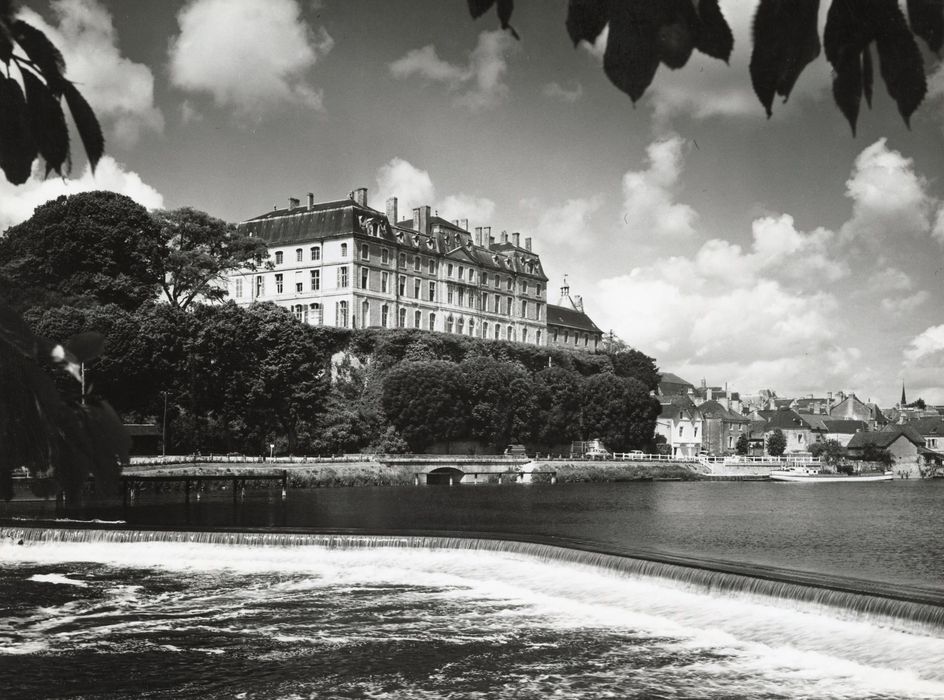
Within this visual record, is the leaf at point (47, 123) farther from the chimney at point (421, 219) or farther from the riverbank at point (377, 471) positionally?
the chimney at point (421, 219)

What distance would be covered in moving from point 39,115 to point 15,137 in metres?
0.08

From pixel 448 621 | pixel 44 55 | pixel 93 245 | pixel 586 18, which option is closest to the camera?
pixel 586 18

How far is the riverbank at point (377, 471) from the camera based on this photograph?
59.9 m

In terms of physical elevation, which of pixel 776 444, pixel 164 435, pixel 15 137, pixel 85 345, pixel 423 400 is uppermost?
pixel 423 400

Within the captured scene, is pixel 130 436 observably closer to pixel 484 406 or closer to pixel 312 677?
pixel 312 677

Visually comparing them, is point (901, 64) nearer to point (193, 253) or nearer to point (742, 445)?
point (193, 253)

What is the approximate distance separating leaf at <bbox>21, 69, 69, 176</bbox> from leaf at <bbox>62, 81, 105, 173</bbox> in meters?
0.03

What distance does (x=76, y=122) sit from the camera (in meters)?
2.20

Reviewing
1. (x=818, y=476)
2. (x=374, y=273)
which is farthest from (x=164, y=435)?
(x=818, y=476)

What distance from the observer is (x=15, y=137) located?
2.24 m

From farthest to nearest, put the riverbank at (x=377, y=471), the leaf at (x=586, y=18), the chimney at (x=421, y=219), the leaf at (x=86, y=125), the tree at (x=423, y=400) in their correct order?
Result: the chimney at (x=421, y=219) → the tree at (x=423, y=400) → the riverbank at (x=377, y=471) → the leaf at (x=86, y=125) → the leaf at (x=586, y=18)

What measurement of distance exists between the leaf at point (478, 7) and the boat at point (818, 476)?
9591 centimetres

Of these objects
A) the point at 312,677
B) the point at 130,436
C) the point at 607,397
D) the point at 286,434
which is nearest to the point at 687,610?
the point at 312,677

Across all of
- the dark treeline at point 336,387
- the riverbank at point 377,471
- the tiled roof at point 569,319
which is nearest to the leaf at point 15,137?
the riverbank at point 377,471
